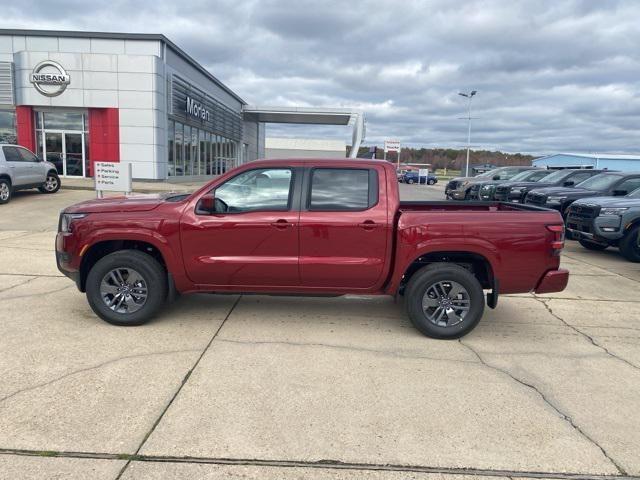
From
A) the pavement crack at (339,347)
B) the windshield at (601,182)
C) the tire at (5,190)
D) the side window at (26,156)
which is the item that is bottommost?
the pavement crack at (339,347)

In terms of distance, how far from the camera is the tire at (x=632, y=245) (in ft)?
31.0

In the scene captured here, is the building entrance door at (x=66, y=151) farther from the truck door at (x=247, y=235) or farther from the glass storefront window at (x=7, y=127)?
the truck door at (x=247, y=235)

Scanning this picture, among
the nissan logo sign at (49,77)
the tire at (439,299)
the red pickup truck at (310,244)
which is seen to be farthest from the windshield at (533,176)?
the nissan logo sign at (49,77)

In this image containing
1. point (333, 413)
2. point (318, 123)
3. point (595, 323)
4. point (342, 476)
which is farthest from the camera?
point (318, 123)

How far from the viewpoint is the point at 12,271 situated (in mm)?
7309

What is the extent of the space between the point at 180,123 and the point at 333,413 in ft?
85.7

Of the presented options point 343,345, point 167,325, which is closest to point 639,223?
point 343,345

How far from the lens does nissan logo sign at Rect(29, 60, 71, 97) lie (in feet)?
71.6

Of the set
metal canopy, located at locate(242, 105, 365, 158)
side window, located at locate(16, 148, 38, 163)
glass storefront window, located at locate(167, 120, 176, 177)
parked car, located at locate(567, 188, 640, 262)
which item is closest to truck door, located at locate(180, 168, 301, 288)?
parked car, located at locate(567, 188, 640, 262)

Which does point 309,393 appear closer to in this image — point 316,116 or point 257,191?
point 257,191

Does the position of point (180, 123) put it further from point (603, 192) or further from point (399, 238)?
point (399, 238)

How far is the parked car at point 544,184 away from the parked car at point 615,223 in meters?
4.77

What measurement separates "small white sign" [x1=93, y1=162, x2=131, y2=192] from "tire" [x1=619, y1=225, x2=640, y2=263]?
11.4 m

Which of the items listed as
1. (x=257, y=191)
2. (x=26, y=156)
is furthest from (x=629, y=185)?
(x=26, y=156)
